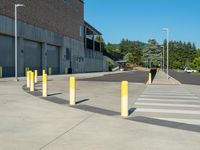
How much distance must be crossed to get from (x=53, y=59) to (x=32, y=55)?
9486 millimetres

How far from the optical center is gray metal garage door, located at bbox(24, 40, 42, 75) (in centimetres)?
4818

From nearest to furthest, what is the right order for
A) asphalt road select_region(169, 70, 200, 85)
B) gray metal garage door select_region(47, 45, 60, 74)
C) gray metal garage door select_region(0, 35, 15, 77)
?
asphalt road select_region(169, 70, 200, 85) < gray metal garage door select_region(0, 35, 15, 77) < gray metal garage door select_region(47, 45, 60, 74)

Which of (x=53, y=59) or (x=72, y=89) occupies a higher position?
(x=53, y=59)

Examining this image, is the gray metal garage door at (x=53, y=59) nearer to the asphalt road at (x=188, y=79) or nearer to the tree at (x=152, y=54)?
the asphalt road at (x=188, y=79)

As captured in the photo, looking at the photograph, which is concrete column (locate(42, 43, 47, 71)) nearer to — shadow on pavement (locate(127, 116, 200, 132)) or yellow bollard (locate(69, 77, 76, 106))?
yellow bollard (locate(69, 77, 76, 106))

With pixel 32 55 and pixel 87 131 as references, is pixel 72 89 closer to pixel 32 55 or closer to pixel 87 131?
pixel 87 131

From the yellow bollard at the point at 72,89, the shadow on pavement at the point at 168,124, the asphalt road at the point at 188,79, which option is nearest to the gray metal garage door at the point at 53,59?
the asphalt road at the point at 188,79

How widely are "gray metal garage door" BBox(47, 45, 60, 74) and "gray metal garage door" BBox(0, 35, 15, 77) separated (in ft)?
44.3

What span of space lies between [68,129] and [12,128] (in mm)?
1265

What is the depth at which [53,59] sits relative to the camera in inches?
2352

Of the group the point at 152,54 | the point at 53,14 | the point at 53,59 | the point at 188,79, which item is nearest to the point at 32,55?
the point at 53,59

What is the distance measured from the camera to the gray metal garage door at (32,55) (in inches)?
1897

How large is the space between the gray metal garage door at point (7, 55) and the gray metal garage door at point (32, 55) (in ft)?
14.0

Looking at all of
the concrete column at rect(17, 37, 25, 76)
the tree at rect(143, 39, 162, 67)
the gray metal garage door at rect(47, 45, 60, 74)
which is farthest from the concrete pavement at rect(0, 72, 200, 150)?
the tree at rect(143, 39, 162, 67)
